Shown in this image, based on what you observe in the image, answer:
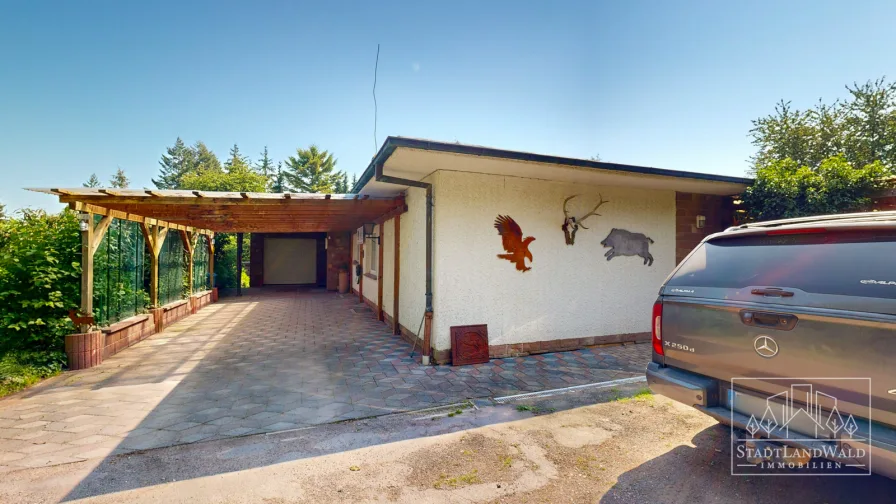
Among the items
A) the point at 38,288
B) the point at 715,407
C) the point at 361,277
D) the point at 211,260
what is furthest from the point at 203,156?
the point at 715,407

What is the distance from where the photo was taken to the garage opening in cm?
1870

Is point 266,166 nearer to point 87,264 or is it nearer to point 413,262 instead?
point 87,264

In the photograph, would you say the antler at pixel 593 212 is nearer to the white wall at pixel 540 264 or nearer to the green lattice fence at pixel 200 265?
the white wall at pixel 540 264

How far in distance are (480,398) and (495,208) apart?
2.88 m

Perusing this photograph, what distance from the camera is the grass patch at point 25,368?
14.9 feet

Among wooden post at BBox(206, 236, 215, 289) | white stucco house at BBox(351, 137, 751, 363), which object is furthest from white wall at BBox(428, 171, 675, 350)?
wooden post at BBox(206, 236, 215, 289)

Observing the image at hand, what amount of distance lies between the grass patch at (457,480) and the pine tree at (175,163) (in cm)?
6052

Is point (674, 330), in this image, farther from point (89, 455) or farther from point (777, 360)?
point (89, 455)

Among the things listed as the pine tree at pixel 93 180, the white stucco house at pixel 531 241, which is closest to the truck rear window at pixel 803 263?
the white stucco house at pixel 531 241

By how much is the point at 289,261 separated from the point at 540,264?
657 inches

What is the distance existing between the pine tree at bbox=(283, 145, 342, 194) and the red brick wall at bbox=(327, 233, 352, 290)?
28192 mm

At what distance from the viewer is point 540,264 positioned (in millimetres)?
6117

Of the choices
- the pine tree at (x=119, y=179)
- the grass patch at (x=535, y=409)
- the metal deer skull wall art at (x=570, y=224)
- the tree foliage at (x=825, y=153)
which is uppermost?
the pine tree at (x=119, y=179)

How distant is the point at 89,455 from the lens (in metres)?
2.99
